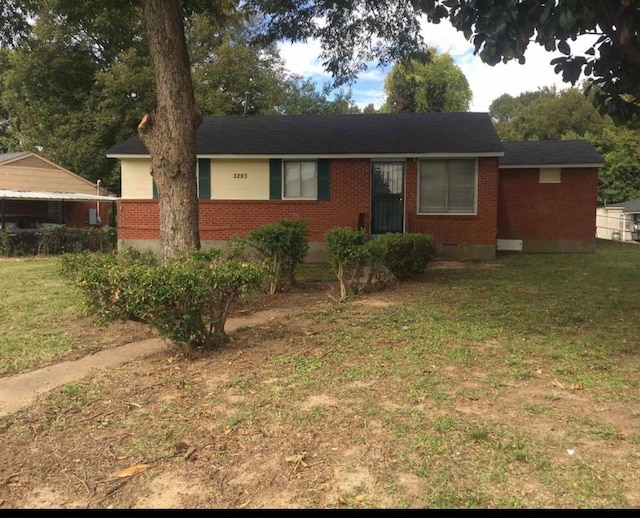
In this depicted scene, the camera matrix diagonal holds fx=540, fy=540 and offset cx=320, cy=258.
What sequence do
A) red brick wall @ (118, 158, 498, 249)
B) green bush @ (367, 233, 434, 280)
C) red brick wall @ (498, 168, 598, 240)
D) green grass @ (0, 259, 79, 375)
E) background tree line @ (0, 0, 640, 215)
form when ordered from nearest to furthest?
green grass @ (0, 259, 79, 375), green bush @ (367, 233, 434, 280), red brick wall @ (118, 158, 498, 249), red brick wall @ (498, 168, 598, 240), background tree line @ (0, 0, 640, 215)

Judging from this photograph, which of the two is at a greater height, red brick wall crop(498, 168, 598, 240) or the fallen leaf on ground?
red brick wall crop(498, 168, 598, 240)

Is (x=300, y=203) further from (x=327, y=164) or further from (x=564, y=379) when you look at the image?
(x=564, y=379)

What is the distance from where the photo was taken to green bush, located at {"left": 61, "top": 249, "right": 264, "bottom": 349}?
485 cm

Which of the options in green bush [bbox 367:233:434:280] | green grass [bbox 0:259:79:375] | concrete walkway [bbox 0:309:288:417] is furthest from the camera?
green bush [bbox 367:233:434:280]

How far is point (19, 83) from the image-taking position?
27.8 m

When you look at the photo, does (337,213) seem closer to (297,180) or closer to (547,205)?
(297,180)

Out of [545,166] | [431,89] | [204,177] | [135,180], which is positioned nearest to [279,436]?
[204,177]

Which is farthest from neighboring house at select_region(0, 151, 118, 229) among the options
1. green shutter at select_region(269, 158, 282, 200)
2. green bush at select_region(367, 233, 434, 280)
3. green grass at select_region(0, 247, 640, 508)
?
green grass at select_region(0, 247, 640, 508)

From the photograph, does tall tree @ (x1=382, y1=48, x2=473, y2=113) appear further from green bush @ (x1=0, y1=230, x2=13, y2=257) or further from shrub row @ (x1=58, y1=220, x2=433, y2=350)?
shrub row @ (x1=58, y1=220, x2=433, y2=350)

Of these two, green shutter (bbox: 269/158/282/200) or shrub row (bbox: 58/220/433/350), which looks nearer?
shrub row (bbox: 58/220/433/350)

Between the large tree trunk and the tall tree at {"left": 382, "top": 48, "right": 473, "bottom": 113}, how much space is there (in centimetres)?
2751

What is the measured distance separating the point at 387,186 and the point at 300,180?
7.69 feet

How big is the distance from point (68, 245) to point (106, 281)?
1501 cm
